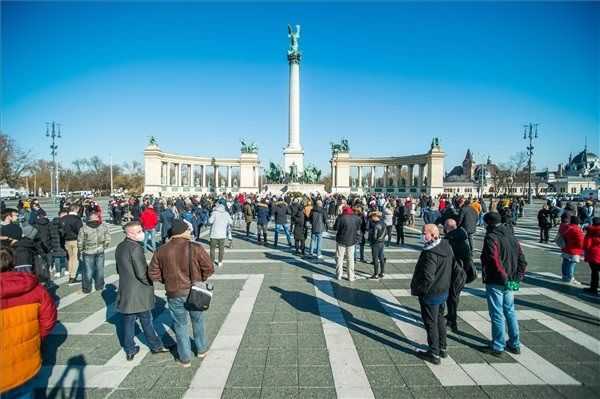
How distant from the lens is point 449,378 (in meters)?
4.25

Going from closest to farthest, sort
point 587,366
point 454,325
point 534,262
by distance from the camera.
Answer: point 587,366, point 454,325, point 534,262

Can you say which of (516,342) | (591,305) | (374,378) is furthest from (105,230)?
(591,305)

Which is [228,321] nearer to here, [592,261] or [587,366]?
[587,366]

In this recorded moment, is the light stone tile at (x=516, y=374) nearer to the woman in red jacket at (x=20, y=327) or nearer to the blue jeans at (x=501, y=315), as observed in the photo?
the blue jeans at (x=501, y=315)

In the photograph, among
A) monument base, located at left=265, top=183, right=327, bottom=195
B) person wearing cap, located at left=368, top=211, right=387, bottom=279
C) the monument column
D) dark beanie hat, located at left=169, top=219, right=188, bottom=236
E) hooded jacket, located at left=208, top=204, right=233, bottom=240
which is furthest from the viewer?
the monument column

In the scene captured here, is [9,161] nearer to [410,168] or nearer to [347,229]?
[347,229]

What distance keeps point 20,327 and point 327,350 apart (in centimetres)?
374

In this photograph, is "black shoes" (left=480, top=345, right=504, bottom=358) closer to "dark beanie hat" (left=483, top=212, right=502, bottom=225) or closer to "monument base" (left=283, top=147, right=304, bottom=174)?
"dark beanie hat" (left=483, top=212, right=502, bottom=225)

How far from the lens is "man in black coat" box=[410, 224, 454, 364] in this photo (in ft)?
14.8

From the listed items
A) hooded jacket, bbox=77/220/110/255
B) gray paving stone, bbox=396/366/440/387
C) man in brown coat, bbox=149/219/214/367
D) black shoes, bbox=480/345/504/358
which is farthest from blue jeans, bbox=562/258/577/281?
hooded jacket, bbox=77/220/110/255

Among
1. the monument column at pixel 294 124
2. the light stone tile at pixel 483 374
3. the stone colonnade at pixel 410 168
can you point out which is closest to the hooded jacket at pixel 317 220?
the light stone tile at pixel 483 374

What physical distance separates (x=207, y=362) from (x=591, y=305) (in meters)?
7.74

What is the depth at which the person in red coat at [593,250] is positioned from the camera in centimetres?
745

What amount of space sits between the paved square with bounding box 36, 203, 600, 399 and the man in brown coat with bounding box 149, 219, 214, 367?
636 mm
